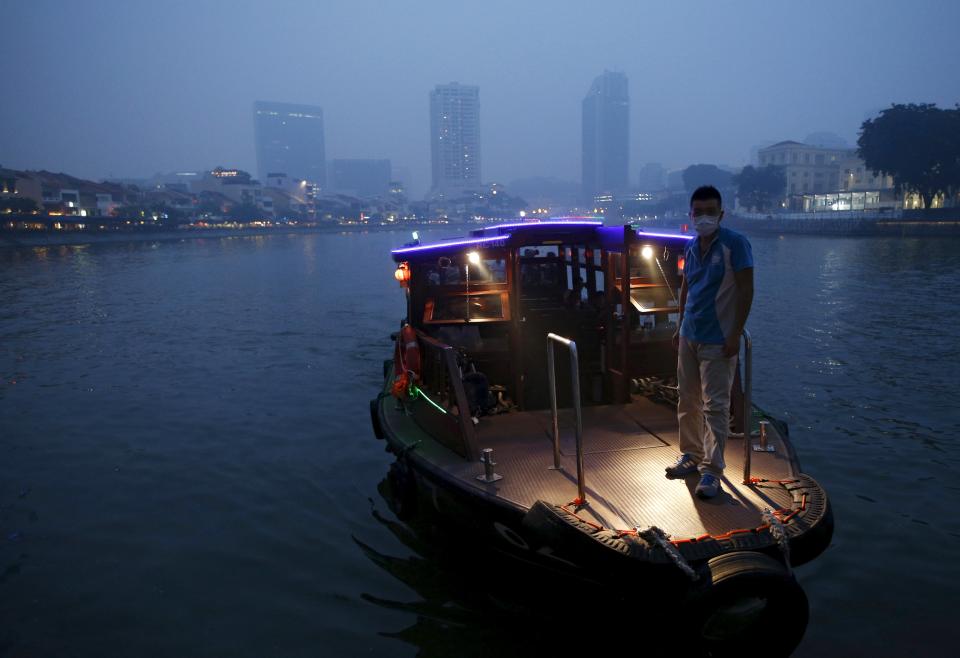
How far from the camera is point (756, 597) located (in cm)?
378

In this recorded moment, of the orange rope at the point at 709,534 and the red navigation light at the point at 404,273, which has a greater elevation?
the red navigation light at the point at 404,273

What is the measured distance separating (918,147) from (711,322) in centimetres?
7318

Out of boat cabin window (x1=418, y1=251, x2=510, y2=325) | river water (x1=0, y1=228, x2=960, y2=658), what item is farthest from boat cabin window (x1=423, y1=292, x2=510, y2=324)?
river water (x1=0, y1=228, x2=960, y2=658)

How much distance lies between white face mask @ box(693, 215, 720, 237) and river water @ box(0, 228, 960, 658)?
3.11 meters

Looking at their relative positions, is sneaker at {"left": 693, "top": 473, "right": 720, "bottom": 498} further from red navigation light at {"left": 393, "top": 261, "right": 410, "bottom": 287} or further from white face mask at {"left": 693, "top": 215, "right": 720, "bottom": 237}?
red navigation light at {"left": 393, "top": 261, "right": 410, "bottom": 287}

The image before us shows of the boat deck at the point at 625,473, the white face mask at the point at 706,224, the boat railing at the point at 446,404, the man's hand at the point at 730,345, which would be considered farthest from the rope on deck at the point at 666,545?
the white face mask at the point at 706,224

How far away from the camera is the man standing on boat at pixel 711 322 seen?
431 centimetres

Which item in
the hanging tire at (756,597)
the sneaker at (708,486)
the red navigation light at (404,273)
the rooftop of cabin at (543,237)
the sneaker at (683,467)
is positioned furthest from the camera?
the red navigation light at (404,273)

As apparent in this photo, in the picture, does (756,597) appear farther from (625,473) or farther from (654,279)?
(654,279)

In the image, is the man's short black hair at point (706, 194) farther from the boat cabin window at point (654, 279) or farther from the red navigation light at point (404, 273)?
the red navigation light at point (404, 273)

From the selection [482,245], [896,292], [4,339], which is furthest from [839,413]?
[4,339]

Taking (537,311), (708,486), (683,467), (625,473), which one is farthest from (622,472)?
(537,311)

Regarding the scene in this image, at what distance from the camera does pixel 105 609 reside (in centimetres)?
566

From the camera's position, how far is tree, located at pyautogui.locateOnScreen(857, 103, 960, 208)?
61500mm
